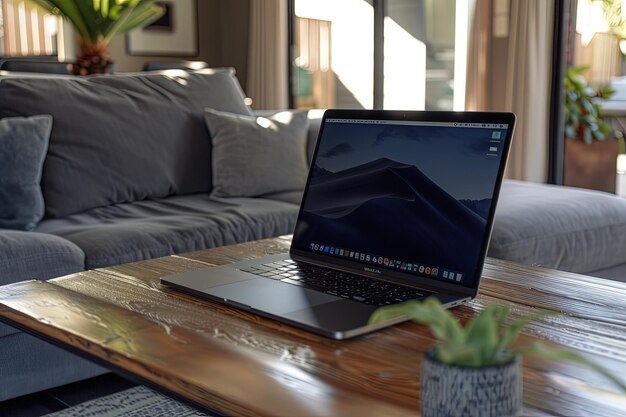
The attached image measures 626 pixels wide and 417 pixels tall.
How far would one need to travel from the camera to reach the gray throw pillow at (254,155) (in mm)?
2670

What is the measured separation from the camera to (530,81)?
4.02 meters

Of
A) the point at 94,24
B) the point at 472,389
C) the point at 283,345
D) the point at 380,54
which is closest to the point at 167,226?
the point at 283,345

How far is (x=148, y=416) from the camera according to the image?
1790mm

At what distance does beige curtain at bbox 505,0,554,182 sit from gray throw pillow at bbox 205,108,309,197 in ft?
5.56

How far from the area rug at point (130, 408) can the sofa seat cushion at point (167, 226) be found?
33cm

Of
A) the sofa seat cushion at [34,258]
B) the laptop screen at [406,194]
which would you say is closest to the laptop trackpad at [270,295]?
the laptop screen at [406,194]

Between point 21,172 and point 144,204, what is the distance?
1.43 ft

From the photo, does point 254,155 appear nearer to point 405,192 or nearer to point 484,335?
point 405,192

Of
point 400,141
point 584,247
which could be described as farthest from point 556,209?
point 400,141

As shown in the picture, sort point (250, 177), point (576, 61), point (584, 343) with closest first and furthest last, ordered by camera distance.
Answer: point (584, 343)
point (250, 177)
point (576, 61)

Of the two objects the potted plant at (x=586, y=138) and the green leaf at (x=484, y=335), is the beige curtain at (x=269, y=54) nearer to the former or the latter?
the potted plant at (x=586, y=138)

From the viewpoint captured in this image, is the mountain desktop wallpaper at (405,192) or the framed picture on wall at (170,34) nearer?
the mountain desktop wallpaper at (405,192)

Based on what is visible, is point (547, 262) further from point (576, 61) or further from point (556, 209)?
point (576, 61)

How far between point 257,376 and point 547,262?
1.49 metres
